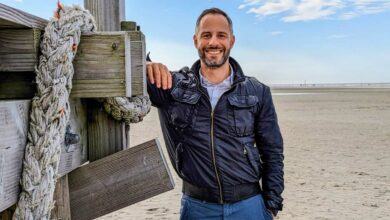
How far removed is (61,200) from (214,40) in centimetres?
167

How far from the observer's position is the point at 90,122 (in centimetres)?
169

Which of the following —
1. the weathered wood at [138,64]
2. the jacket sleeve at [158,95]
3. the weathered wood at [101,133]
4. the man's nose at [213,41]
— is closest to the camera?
the weathered wood at [138,64]

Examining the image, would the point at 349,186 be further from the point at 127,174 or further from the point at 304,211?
the point at 127,174

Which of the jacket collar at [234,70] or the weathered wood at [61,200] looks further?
the jacket collar at [234,70]

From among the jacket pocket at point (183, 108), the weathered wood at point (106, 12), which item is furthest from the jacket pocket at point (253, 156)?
the weathered wood at point (106, 12)

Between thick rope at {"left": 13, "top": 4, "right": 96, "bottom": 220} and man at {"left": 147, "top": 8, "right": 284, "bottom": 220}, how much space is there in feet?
4.53

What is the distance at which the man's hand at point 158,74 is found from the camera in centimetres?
242

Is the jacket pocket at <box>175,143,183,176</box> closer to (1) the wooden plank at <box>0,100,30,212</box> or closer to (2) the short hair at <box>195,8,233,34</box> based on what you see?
(2) the short hair at <box>195,8,233,34</box>

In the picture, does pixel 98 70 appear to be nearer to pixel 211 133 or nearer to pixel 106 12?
pixel 106 12

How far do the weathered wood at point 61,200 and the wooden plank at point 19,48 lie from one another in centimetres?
47

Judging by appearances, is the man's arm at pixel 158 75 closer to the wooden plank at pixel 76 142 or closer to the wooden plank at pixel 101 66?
the wooden plank at pixel 76 142

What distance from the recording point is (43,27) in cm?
133

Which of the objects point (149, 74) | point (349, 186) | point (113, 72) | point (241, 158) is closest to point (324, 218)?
point (349, 186)

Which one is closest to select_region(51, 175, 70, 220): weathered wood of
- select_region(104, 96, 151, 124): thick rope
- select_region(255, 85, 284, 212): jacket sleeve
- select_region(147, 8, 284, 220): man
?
select_region(104, 96, 151, 124): thick rope
